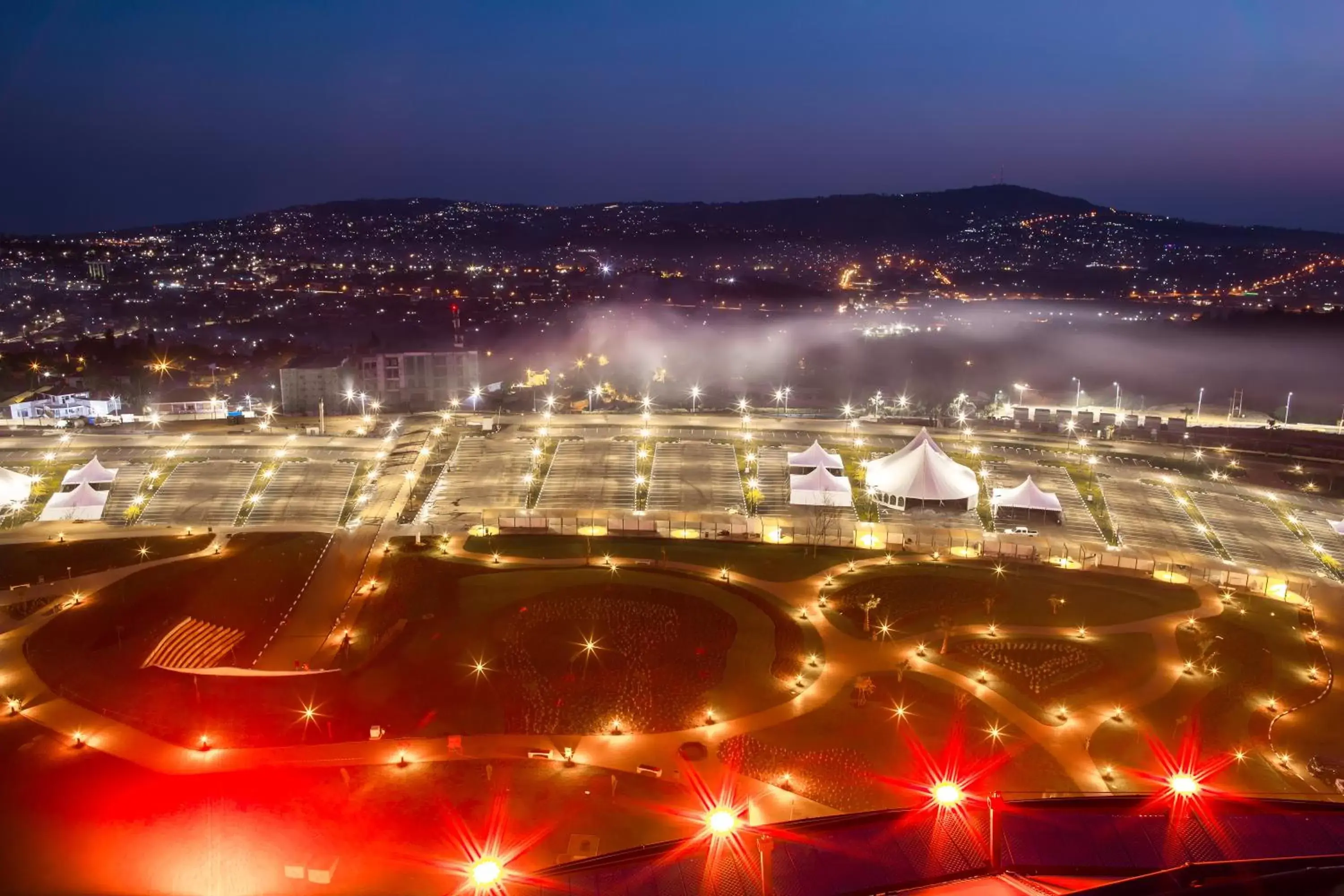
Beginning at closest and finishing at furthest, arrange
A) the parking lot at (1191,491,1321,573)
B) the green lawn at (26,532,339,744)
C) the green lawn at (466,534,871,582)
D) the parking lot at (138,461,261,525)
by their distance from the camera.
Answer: the green lawn at (26,532,339,744)
the green lawn at (466,534,871,582)
the parking lot at (1191,491,1321,573)
the parking lot at (138,461,261,525)

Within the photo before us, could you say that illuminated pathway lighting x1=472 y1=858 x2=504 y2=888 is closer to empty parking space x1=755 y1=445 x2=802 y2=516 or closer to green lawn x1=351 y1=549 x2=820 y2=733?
green lawn x1=351 y1=549 x2=820 y2=733

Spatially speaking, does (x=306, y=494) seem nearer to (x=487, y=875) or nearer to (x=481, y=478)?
(x=481, y=478)

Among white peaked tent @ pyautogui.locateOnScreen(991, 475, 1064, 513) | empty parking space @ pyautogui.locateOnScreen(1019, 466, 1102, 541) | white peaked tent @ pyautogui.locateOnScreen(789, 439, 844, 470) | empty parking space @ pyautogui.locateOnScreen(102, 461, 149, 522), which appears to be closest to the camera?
empty parking space @ pyautogui.locateOnScreen(1019, 466, 1102, 541)

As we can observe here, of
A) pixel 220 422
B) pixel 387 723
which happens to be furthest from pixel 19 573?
pixel 220 422

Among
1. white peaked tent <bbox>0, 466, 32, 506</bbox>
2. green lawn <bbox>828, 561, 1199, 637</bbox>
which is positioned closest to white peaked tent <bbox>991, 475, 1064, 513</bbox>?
green lawn <bbox>828, 561, 1199, 637</bbox>

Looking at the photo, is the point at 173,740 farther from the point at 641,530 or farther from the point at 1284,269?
the point at 1284,269
